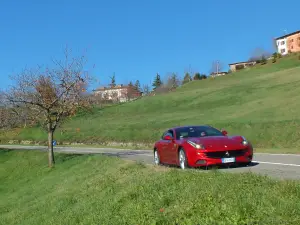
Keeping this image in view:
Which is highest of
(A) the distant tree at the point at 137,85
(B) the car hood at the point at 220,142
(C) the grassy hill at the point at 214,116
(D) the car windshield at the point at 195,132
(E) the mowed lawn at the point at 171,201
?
(A) the distant tree at the point at 137,85

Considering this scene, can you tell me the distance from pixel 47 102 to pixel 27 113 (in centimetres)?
215

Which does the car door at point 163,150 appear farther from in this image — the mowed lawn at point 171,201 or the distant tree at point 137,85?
the distant tree at point 137,85

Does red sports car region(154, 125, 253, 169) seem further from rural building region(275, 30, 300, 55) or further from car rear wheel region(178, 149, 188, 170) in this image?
rural building region(275, 30, 300, 55)

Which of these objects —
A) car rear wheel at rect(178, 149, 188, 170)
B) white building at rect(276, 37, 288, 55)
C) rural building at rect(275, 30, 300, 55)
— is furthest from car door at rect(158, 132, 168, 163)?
white building at rect(276, 37, 288, 55)

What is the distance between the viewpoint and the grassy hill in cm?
3173

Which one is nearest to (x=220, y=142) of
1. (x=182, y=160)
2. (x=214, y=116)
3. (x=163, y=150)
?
(x=182, y=160)

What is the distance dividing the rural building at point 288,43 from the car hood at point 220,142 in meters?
118

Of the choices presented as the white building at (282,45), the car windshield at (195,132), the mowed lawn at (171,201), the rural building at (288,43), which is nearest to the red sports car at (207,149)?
the car windshield at (195,132)

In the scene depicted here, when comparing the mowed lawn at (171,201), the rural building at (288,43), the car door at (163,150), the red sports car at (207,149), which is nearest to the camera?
the mowed lawn at (171,201)

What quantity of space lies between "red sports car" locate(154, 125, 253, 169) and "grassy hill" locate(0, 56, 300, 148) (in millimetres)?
15211

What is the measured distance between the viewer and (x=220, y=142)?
12516 mm

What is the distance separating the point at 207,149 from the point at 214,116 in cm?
3366

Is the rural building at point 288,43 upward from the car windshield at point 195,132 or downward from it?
upward

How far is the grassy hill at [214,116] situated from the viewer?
104 feet
